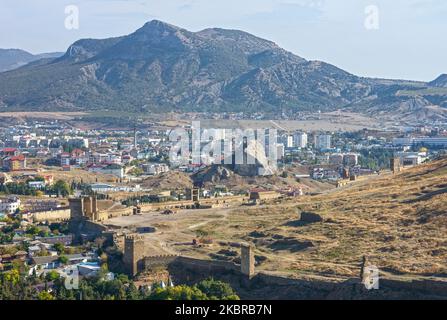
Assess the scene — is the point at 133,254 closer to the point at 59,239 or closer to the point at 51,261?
the point at 51,261

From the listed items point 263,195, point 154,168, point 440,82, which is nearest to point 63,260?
point 263,195

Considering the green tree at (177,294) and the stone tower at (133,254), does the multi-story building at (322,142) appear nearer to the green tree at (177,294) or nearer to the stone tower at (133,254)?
the stone tower at (133,254)

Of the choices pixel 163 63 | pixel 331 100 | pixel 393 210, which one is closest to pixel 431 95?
pixel 331 100

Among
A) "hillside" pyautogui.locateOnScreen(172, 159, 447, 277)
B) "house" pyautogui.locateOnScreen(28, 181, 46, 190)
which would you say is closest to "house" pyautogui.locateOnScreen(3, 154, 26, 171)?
"house" pyautogui.locateOnScreen(28, 181, 46, 190)

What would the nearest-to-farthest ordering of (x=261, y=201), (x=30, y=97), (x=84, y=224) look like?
(x=84, y=224) → (x=261, y=201) → (x=30, y=97)

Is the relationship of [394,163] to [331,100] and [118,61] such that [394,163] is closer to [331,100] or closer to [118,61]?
[331,100]

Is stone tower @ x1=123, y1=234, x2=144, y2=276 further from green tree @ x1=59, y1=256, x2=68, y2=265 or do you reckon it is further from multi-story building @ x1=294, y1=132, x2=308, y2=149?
multi-story building @ x1=294, y1=132, x2=308, y2=149

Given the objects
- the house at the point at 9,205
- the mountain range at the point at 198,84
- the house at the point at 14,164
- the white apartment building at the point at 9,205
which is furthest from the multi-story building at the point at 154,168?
the mountain range at the point at 198,84
